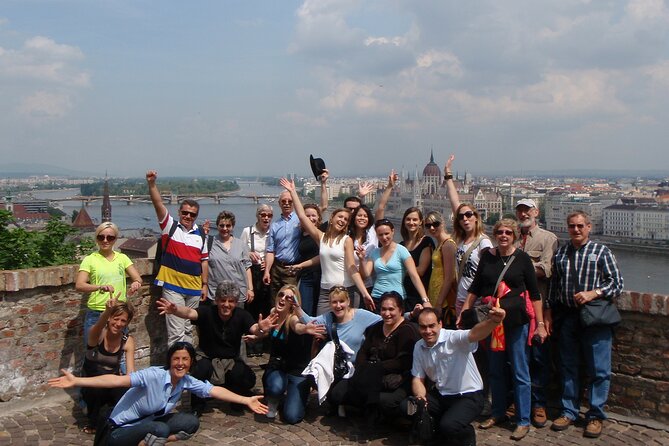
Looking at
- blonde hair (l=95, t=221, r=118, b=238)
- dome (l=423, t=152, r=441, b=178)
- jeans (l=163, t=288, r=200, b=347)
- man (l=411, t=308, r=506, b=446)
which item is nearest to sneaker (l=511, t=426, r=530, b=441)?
man (l=411, t=308, r=506, b=446)

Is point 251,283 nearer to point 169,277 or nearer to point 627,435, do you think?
point 169,277

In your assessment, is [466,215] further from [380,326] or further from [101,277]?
[101,277]

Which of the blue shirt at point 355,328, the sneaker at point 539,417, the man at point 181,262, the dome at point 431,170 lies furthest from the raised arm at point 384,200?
the dome at point 431,170

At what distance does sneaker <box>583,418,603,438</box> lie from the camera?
13.6 ft

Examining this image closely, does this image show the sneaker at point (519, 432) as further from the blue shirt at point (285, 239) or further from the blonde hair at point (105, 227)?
the blonde hair at point (105, 227)

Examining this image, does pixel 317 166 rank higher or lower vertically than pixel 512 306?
higher

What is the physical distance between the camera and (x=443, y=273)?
469 cm

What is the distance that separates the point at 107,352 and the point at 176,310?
0.53 metres

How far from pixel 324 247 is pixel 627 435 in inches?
93.5

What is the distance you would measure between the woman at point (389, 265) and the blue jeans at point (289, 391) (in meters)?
0.79

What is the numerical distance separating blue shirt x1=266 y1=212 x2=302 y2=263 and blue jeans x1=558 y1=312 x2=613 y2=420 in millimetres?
2144

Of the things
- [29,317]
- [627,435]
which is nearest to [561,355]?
[627,435]

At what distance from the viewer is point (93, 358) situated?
4406 millimetres

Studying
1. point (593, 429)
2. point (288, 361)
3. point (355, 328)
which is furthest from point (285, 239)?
point (593, 429)
